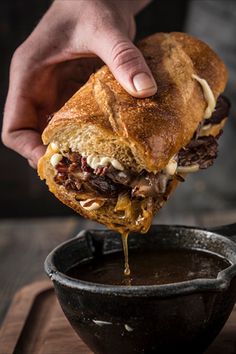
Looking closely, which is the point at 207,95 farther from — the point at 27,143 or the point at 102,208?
the point at 27,143

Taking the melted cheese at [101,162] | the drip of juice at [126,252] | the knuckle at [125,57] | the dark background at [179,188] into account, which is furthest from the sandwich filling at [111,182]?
the dark background at [179,188]

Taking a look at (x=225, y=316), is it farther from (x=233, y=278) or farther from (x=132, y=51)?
(x=132, y=51)

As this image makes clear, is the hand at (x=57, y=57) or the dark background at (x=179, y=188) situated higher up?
the hand at (x=57, y=57)

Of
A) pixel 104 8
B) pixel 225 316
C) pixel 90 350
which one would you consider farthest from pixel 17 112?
pixel 225 316

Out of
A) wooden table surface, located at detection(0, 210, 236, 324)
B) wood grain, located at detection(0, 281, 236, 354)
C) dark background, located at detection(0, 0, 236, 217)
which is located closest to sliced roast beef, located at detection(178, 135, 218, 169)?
wood grain, located at detection(0, 281, 236, 354)

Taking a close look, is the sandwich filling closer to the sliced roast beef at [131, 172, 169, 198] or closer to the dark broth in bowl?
the sliced roast beef at [131, 172, 169, 198]

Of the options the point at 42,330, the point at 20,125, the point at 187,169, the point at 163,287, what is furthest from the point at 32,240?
the point at 163,287

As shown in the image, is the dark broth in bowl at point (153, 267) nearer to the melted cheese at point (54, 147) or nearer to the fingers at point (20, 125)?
the melted cheese at point (54, 147)
